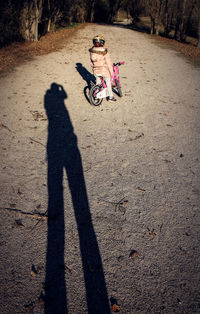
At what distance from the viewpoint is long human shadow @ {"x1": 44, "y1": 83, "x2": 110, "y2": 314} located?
204cm

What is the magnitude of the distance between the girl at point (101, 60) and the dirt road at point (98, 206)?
943 mm

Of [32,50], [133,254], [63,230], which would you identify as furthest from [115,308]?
[32,50]

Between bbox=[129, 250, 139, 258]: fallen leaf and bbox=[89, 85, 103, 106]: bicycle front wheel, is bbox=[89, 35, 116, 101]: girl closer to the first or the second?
bbox=[89, 85, 103, 106]: bicycle front wheel

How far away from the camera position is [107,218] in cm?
279

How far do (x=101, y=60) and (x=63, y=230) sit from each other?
457 centimetres

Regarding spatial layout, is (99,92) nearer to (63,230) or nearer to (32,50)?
(63,230)

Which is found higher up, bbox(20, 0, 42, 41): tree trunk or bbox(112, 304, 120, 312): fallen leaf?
bbox(20, 0, 42, 41): tree trunk

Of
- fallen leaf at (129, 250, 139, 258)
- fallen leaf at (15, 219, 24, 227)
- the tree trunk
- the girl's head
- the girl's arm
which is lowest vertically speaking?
fallen leaf at (129, 250, 139, 258)

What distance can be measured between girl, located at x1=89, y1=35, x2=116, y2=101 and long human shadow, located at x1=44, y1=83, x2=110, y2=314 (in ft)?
6.92

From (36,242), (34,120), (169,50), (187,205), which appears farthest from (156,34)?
(36,242)

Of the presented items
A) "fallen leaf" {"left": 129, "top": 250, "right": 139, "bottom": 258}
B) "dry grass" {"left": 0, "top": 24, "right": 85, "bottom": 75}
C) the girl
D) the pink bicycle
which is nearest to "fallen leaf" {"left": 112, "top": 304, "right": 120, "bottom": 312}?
"fallen leaf" {"left": 129, "top": 250, "right": 139, "bottom": 258}

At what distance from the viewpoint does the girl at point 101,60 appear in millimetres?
4979

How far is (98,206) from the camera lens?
2.95 metres

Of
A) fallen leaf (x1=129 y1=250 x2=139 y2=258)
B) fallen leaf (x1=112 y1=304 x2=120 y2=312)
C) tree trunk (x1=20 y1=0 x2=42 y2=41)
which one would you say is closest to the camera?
fallen leaf (x1=112 y1=304 x2=120 y2=312)
